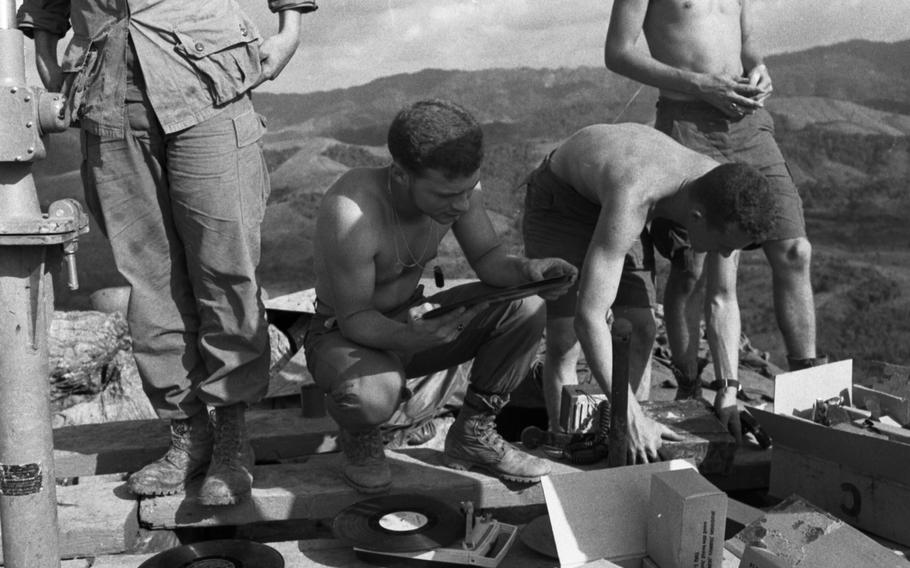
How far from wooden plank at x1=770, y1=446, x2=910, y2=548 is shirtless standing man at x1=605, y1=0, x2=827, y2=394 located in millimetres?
817

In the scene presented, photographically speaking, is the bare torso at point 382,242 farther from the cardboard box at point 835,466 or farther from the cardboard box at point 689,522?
the cardboard box at point 835,466

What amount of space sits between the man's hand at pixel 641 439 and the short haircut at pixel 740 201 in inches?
29.2

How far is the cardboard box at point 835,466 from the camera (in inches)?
121

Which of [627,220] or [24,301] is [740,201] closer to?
[627,220]

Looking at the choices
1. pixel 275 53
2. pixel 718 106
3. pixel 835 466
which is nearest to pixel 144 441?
pixel 275 53

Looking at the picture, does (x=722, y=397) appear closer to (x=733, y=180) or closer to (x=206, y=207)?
(x=733, y=180)

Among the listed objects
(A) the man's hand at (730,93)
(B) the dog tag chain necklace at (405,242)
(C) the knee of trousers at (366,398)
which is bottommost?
(C) the knee of trousers at (366,398)

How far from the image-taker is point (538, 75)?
17.6 meters

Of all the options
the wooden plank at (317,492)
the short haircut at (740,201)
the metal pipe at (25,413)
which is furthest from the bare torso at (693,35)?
the metal pipe at (25,413)

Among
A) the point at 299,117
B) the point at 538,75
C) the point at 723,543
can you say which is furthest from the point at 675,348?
the point at 538,75

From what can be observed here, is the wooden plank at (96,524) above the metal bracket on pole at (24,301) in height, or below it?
below

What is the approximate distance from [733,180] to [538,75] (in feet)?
48.9

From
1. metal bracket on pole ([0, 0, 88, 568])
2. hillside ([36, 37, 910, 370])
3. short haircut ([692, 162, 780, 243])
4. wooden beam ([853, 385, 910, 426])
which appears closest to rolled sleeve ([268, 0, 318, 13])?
metal bracket on pole ([0, 0, 88, 568])

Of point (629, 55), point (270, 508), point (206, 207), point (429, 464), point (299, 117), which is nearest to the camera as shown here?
point (206, 207)
